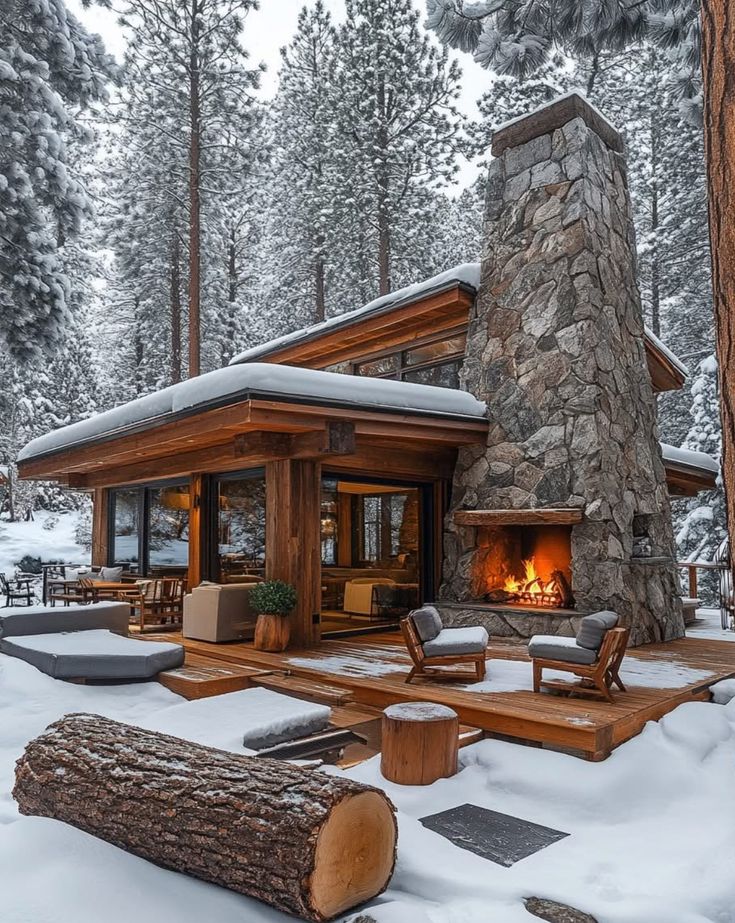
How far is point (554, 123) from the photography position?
9031mm

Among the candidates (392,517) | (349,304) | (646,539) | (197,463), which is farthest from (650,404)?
(349,304)

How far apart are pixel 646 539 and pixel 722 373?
7390 mm

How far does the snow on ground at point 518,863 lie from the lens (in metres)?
2.80

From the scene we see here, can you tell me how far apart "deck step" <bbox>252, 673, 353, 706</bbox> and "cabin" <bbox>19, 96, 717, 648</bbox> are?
1.53m

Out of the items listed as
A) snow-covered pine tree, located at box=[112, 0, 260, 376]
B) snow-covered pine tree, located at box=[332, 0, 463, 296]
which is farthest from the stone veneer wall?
snow-covered pine tree, located at box=[112, 0, 260, 376]

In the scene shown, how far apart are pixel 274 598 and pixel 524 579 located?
343 cm

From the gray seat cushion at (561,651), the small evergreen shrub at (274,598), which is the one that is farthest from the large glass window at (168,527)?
the gray seat cushion at (561,651)

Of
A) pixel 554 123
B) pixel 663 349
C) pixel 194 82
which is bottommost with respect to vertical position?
pixel 663 349

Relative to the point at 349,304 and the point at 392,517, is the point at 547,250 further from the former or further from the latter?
the point at 349,304

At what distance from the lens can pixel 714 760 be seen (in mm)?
4914

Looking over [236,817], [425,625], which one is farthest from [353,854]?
[425,625]

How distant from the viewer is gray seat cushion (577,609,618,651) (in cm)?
545

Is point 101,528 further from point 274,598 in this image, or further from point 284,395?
point 284,395

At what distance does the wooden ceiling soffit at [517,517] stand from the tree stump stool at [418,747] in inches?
159
